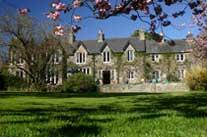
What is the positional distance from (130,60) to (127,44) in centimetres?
278

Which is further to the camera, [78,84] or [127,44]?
[127,44]

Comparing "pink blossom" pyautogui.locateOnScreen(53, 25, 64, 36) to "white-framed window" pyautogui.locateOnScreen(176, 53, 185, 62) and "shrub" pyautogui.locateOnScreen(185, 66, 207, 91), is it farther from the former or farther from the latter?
"white-framed window" pyautogui.locateOnScreen(176, 53, 185, 62)

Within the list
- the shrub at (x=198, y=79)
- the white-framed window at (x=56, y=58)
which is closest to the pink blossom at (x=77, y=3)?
the shrub at (x=198, y=79)

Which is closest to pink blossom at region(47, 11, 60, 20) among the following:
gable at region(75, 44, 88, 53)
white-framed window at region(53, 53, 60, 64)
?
white-framed window at region(53, 53, 60, 64)

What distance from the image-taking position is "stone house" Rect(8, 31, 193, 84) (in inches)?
3297

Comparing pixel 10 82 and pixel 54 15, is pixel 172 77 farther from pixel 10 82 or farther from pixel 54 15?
pixel 54 15

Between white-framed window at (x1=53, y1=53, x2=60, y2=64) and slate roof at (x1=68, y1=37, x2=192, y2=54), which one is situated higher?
slate roof at (x1=68, y1=37, x2=192, y2=54)

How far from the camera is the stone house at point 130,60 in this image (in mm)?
83750

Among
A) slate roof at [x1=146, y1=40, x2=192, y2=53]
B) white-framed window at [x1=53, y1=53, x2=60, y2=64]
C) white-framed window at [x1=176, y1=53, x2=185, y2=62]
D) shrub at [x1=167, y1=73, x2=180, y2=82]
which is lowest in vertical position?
shrub at [x1=167, y1=73, x2=180, y2=82]

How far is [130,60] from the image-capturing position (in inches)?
3359

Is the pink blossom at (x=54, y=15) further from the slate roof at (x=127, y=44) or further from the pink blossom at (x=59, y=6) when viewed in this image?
the slate roof at (x=127, y=44)

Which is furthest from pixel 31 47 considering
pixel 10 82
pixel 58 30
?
pixel 58 30

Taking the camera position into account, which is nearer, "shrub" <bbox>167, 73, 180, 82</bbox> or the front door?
"shrub" <bbox>167, 73, 180, 82</bbox>

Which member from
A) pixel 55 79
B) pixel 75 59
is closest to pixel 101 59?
pixel 75 59
